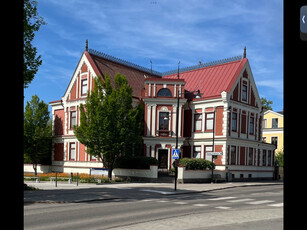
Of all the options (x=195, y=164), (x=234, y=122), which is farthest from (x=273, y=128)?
(x=195, y=164)

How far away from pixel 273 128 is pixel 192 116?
25612mm

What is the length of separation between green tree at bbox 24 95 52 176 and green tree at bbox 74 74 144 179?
9769 mm

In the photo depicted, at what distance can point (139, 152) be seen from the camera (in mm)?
37875

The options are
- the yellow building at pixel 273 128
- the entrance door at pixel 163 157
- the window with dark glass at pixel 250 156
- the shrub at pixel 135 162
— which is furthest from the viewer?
the yellow building at pixel 273 128

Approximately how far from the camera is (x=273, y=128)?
2434 inches

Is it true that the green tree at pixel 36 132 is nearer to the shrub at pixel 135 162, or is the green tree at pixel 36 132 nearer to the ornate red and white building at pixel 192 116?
the ornate red and white building at pixel 192 116

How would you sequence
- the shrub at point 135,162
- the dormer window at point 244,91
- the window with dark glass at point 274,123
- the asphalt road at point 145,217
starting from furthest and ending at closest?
the window with dark glass at point 274,123, the dormer window at point 244,91, the shrub at point 135,162, the asphalt road at point 145,217

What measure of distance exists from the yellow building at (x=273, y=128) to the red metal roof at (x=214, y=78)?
22150 millimetres

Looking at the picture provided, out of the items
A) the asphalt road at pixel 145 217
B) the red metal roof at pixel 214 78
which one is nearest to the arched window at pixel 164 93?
the red metal roof at pixel 214 78

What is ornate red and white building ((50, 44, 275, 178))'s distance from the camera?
3962 cm

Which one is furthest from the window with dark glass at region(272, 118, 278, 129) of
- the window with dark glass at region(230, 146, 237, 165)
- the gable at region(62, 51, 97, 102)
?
the gable at region(62, 51, 97, 102)

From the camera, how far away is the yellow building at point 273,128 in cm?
6152
